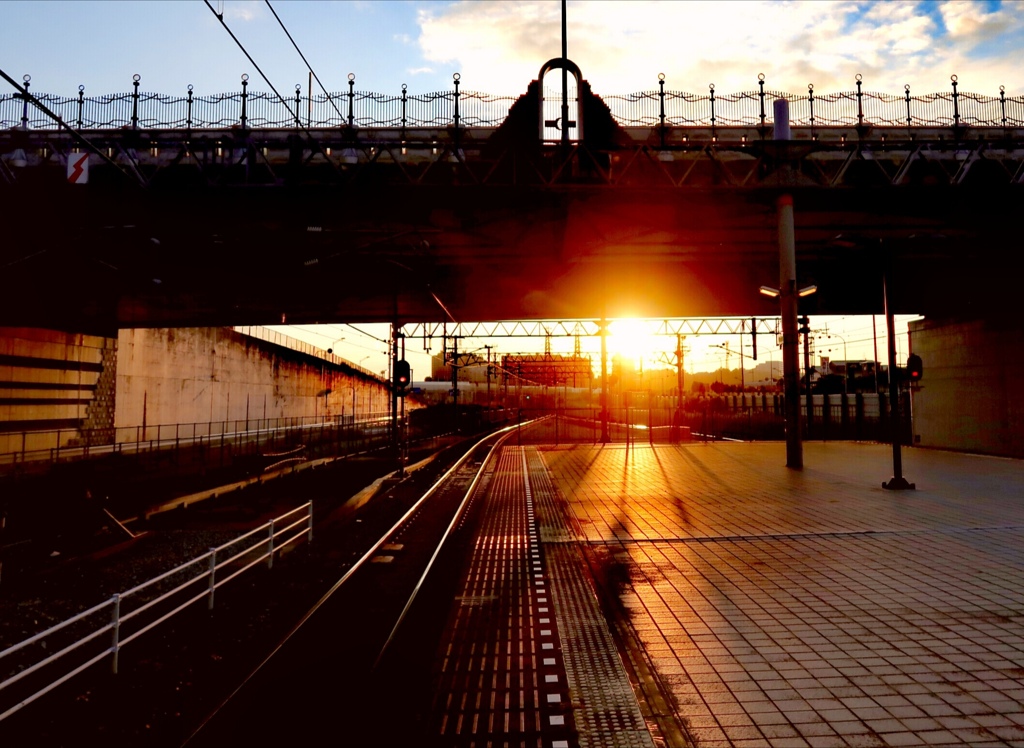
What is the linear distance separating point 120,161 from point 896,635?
2327 centimetres

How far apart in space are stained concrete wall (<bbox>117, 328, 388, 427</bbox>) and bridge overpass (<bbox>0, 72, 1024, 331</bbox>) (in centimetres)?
269

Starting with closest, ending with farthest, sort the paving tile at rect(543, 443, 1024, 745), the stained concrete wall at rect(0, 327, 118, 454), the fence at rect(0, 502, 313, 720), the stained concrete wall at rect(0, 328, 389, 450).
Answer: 1. the paving tile at rect(543, 443, 1024, 745)
2. the fence at rect(0, 502, 313, 720)
3. the stained concrete wall at rect(0, 327, 118, 454)
4. the stained concrete wall at rect(0, 328, 389, 450)

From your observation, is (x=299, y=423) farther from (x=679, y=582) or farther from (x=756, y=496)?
(x=679, y=582)

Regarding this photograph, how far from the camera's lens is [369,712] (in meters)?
4.45

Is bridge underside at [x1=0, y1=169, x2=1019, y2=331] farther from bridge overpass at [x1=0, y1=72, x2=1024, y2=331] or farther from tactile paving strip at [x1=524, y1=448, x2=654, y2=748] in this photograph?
tactile paving strip at [x1=524, y1=448, x2=654, y2=748]

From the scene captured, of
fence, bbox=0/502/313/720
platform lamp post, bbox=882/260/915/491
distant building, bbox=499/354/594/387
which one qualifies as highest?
distant building, bbox=499/354/594/387

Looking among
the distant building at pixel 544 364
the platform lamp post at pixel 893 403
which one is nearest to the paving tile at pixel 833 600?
the platform lamp post at pixel 893 403

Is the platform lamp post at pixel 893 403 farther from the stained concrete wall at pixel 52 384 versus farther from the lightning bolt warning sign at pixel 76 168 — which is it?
the stained concrete wall at pixel 52 384

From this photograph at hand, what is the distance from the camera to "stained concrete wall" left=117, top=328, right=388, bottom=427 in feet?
97.0

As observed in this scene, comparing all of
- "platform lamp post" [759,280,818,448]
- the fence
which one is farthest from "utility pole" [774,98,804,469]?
the fence

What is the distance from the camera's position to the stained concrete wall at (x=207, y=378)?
2956 centimetres

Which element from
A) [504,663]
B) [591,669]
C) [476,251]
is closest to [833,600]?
[591,669]

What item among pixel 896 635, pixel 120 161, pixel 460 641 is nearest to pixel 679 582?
pixel 896 635

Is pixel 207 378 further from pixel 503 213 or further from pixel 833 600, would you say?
pixel 833 600
